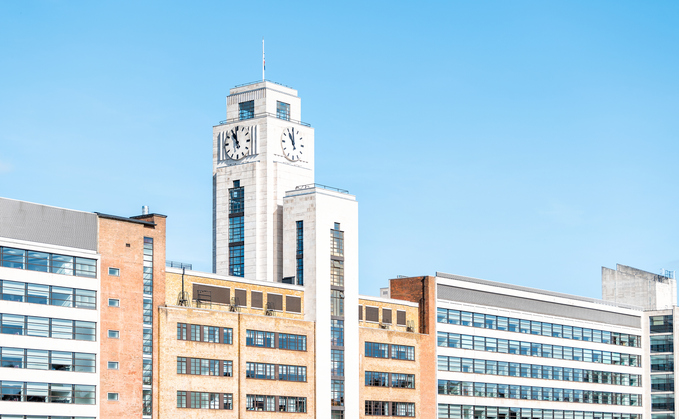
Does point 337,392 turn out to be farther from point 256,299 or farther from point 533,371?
point 533,371

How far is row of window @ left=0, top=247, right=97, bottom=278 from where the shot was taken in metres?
87.2

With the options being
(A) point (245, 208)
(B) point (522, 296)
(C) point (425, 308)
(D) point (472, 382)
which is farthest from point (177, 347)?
(B) point (522, 296)

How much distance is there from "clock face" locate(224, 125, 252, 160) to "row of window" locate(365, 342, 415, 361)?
2637 cm

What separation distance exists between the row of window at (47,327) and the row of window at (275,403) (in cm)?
1895

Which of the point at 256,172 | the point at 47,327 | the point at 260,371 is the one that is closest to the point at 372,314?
the point at 260,371

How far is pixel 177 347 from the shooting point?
97.4 metres

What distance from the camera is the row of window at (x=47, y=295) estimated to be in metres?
86.8

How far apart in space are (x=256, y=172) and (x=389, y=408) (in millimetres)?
30670

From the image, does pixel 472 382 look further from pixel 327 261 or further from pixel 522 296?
pixel 327 261

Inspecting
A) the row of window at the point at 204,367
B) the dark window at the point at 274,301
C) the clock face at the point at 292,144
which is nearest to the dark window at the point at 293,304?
the dark window at the point at 274,301

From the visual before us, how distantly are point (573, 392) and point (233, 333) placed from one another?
6146 centimetres

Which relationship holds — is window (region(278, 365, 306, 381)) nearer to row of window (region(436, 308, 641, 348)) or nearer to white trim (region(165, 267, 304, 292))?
white trim (region(165, 267, 304, 292))

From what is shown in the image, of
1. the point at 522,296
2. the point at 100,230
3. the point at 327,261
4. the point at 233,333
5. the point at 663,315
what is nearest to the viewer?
the point at 100,230

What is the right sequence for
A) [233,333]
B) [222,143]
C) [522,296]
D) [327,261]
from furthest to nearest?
[522,296] → [222,143] → [327,261] → [233,333]
